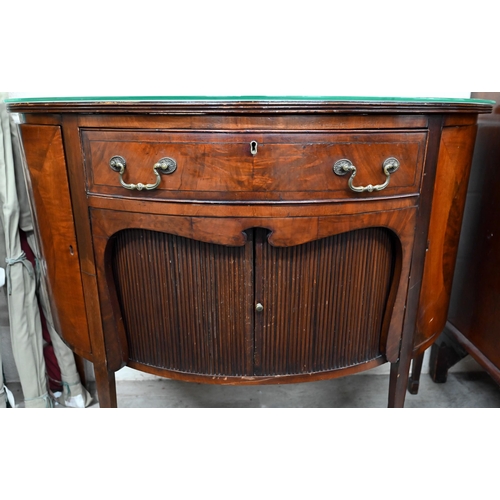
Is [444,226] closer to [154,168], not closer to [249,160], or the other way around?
[249,160]

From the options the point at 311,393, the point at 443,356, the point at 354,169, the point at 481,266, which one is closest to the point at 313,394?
the point at 311,393

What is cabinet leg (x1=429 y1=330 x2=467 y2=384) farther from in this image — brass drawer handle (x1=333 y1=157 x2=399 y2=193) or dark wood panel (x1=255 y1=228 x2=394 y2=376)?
brass drawer handle (x1=333 y1=157 x2=399 y2=193)

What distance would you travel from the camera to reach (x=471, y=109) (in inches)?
31.3

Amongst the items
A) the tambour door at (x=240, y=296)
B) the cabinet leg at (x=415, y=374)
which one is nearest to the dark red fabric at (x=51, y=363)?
the tambour door at (x=240, y=296)

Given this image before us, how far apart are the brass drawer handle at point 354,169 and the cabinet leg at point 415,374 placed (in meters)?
0.78

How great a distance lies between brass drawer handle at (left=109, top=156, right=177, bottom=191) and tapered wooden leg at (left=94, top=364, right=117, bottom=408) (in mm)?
408

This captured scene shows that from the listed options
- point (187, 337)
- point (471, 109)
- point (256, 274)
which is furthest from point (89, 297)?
point (471, 109)

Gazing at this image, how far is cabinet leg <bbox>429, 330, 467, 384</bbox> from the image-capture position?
1.31 meters

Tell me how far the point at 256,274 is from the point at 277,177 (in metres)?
0.19

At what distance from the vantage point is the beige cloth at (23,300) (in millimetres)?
1097

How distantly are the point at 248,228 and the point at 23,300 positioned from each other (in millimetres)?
760

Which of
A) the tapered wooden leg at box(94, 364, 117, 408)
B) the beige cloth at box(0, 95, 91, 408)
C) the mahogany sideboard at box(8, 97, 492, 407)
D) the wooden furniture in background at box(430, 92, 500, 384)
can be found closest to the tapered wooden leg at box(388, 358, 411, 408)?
the mahogany sideboard at box(8, 97, 492, 407)

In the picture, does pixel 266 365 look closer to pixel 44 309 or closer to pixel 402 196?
pixel 402 196

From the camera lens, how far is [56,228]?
849 mm
